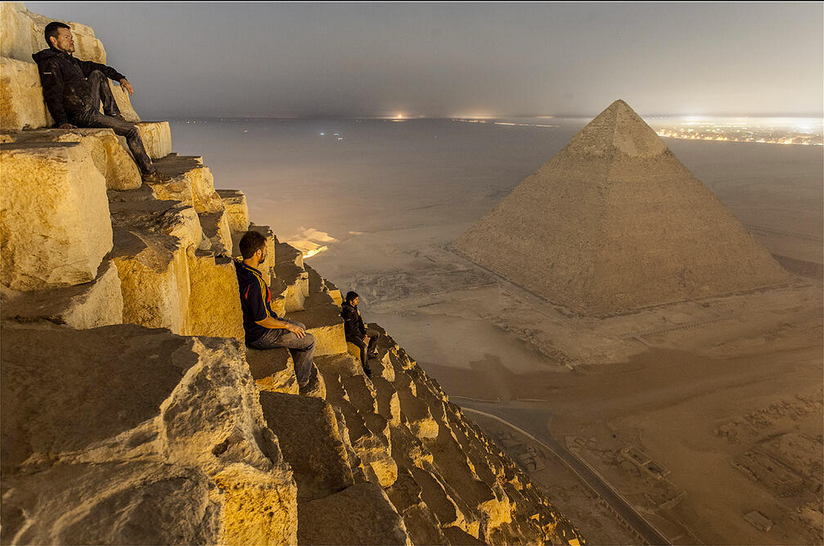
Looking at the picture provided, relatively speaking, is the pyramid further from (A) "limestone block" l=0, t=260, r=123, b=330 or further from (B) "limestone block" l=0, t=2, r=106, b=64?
(A) "limestone block" l=0, t=260, r=123, b=330

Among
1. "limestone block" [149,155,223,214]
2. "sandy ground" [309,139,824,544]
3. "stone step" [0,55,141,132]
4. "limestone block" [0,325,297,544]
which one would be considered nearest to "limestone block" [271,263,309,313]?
"limestone block" [149,155,223,214]

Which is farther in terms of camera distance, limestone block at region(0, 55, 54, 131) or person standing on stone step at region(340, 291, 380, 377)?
person standing on stone step at region(340, 291, 380, 377)

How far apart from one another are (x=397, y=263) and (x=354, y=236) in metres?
7.14

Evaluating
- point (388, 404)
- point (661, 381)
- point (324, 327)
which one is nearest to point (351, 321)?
point (324, 327)

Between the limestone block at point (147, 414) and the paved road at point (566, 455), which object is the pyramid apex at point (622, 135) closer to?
the paved road at point (566, 455)

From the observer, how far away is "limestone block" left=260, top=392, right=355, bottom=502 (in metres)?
2.69

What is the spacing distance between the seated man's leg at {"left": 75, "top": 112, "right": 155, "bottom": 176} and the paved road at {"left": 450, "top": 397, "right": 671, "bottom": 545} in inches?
364

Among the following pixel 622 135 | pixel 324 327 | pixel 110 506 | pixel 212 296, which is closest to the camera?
pixel 110 506

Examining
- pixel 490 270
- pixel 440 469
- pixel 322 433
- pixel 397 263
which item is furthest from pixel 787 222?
pixel 322 433

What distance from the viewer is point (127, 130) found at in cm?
471

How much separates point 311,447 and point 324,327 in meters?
3.00

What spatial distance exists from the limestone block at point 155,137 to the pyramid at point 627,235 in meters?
14.9

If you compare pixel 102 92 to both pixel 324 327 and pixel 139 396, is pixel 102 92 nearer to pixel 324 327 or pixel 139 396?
pixel 324 327

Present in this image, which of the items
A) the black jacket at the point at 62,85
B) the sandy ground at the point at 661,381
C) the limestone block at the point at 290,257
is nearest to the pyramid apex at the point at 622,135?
the sandy ground at the point at 661,381
